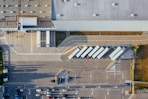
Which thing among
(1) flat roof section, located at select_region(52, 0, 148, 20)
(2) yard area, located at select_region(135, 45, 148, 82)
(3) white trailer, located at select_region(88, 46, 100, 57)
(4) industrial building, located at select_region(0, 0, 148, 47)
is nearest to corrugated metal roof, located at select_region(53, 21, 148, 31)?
(4) industrial building, located at select_region(0, 0, 148, 47)

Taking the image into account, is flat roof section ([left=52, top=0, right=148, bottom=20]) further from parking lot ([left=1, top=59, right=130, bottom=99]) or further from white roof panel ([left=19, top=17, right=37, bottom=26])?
parking lot ([left=1, top=59, right=130, bottom=99])

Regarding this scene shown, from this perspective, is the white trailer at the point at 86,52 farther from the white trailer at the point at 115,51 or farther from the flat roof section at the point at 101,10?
the flat roof section at the point at 101,10

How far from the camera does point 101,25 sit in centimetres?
3941

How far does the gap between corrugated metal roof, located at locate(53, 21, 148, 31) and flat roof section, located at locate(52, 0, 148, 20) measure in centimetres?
45

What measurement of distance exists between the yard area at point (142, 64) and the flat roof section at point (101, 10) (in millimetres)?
4657

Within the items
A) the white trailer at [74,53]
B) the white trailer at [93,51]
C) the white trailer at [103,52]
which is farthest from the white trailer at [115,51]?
the white trailer at [74,53]

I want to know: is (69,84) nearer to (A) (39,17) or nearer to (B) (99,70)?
(B) (99,70)

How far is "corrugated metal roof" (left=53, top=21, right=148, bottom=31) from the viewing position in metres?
38.6

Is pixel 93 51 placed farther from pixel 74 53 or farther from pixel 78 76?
pixel 78 76

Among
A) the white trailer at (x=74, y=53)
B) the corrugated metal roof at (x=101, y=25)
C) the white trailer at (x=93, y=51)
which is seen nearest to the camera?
the corrugated metal roof at (x=101, y=25)

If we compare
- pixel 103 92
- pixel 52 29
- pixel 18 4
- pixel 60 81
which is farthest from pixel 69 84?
pixel 18 4

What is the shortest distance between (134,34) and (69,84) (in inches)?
340

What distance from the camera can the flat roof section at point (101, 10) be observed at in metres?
38.3

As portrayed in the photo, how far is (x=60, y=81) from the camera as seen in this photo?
4153cm
